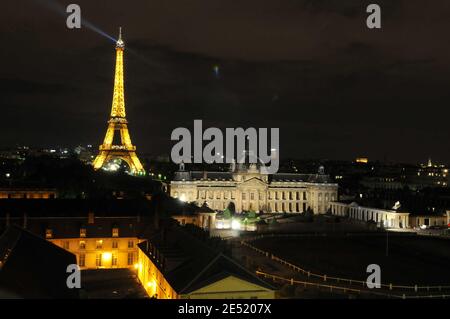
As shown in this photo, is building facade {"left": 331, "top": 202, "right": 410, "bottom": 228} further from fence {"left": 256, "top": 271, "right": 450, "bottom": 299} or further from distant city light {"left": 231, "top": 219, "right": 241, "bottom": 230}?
fence {"left": 256, "top": 271, "right": 450, "bottom": 299}

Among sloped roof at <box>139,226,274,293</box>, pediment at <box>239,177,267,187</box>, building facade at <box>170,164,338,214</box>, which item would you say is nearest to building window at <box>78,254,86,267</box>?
sloped roof at <box>139,226,274,293</box>

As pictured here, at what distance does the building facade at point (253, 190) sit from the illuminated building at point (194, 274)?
2425 inches

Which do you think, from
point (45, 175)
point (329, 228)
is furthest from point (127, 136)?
point (329, 228)

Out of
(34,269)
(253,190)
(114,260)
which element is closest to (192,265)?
(34,269)

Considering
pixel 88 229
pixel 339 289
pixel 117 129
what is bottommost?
pixel 339 289

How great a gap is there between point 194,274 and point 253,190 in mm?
73354

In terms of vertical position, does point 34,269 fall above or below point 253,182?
below

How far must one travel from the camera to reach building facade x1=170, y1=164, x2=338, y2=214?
96.8m

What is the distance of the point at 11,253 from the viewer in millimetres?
24000

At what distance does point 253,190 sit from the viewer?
99.0m

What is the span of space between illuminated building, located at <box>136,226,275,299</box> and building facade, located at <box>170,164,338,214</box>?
6161cm

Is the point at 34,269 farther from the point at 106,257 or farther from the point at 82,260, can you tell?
the point at 106,257
